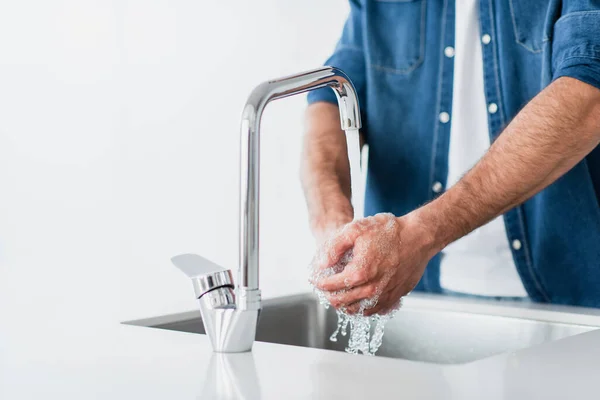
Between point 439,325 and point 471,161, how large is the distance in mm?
395

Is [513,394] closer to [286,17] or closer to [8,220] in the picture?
[286,17]

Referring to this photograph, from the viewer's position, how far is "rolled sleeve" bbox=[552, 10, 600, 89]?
3.81 feet

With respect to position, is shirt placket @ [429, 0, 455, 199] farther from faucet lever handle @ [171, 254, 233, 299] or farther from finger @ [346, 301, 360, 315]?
faucet lever handle @ [171, 254, 233, 299]

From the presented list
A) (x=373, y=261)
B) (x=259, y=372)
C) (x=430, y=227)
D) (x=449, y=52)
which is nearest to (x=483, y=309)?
(x=430, y=227)

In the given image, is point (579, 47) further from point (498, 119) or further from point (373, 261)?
point (373, 261)

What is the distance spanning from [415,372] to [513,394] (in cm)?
10

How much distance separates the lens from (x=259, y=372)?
0.71 meters

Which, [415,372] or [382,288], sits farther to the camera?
[382,288]

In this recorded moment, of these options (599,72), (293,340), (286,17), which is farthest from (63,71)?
(599,72)

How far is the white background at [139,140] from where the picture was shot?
124 inches

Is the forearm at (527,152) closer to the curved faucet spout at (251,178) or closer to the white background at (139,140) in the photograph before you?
the curved faucet spout at (251,178)

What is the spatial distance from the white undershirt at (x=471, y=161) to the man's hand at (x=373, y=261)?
43cm

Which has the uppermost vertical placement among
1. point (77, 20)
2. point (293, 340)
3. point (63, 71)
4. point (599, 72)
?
point (77, 20)

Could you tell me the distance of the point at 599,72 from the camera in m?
1.15
